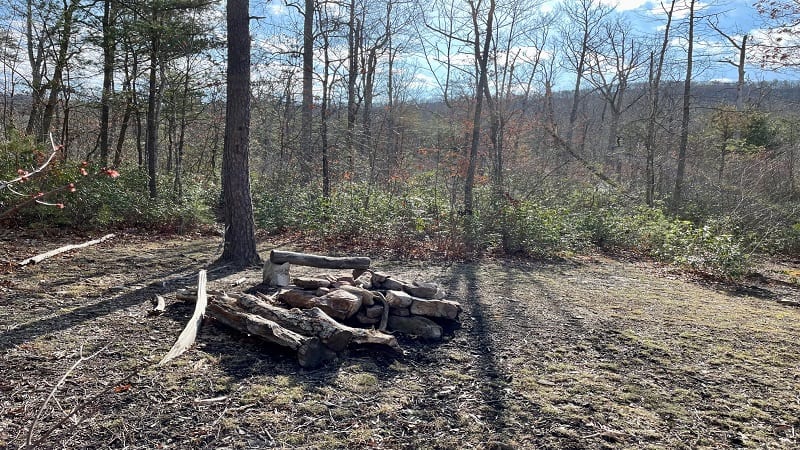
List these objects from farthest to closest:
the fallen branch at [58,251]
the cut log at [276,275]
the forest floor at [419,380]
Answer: the fallen branch at [58,251]
the cut log at [276,275]
the forest floor at [419,380]

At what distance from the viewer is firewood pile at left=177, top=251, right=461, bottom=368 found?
3.73 metres

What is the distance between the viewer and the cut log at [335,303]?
428 centimetres

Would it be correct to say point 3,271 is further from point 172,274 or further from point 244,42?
point 244,42

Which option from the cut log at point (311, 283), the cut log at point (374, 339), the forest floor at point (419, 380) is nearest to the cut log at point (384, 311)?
the forest floor at point (419, 380)

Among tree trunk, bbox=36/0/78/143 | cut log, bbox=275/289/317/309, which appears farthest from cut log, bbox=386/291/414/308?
tree trunk, bbox=36/0/78/143

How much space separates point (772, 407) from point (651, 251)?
7572mm

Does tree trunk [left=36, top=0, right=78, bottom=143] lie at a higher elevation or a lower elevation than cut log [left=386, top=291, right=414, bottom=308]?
higher

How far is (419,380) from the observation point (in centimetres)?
347

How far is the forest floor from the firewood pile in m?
0.12

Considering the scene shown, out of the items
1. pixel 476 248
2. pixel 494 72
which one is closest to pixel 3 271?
pixel 476 248

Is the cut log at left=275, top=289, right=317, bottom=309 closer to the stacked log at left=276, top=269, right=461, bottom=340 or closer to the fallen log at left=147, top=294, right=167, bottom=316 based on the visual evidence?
the stacked log at left=276, top=269, right=461, bottom=340

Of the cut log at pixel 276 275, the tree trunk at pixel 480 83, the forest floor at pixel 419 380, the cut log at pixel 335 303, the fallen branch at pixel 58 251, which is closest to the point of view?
the forest floor at pixel 419 380

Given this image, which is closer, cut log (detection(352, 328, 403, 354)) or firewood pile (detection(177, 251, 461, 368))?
firewood pile (detection(177, 251, 461, 368))

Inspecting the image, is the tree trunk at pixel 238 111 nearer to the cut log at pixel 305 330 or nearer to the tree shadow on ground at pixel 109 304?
the tree shadow on ground at pixel 109 304
